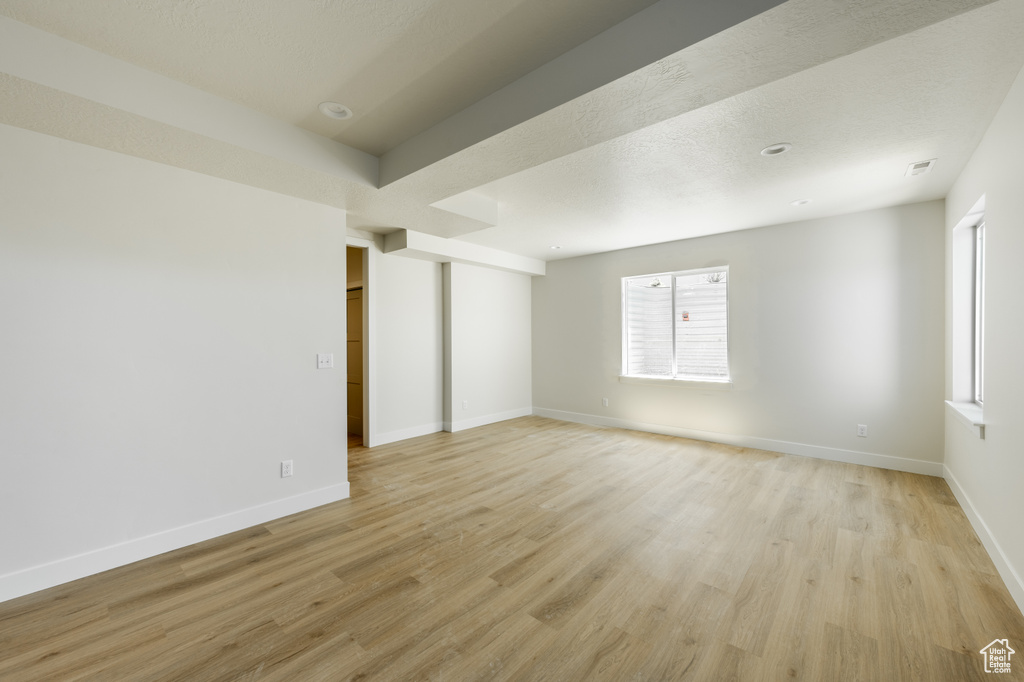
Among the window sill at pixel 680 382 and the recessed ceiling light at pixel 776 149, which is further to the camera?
the window sill at pixel 680 382

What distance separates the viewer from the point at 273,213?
3090 millimetres

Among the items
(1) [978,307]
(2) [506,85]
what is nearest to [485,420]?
(2) [506,85]

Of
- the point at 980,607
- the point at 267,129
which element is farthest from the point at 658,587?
the point at 267,129

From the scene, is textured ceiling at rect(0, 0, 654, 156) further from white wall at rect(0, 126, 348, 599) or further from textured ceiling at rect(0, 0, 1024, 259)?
white wall at rect(0, 126, 348, 599)

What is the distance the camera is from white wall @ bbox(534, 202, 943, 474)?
3908 millimetres

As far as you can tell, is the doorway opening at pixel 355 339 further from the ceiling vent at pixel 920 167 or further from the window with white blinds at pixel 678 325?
the ceiling vent at pixel 920 167

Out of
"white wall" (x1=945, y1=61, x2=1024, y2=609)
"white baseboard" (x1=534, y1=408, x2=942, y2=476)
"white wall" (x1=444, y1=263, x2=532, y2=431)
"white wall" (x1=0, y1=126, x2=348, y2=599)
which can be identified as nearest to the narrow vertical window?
"white wall" (x1=945, y1=61, x2=1024, y2=609)

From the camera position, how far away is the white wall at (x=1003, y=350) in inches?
78.4

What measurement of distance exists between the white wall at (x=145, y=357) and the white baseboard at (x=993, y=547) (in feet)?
13.9

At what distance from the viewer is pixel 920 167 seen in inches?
121

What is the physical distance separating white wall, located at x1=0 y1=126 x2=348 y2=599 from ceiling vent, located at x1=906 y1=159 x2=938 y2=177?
4597mm

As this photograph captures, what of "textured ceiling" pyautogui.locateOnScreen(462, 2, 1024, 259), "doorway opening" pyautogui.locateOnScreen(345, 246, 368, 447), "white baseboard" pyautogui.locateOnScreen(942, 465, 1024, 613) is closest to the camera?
"textured ceiling" pyautogui.locateOnScreen(462, 2, 1024, 259)

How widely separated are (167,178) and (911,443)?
260 inches

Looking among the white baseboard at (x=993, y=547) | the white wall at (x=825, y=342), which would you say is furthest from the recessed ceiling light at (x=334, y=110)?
the white wall at (x=825, y=342)
